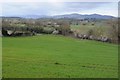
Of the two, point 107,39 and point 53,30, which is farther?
point 53,30

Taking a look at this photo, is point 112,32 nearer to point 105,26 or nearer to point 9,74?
point 105,26

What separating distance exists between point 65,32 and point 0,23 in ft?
77.3

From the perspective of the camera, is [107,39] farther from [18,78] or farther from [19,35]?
[18,78]

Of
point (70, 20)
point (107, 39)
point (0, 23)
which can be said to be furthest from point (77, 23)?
point (0, 23)

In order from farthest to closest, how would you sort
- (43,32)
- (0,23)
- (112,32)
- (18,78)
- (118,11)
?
(43,32), (112,32), (0,23), (118,11), (18,78)

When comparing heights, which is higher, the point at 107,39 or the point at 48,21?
the point at 48,21

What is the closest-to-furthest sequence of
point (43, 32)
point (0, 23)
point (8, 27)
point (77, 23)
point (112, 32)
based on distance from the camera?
point (0, 23), point (8, 27), point (112, 32), point (43, 32), point (77, 23)

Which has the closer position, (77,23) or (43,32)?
(43,32)

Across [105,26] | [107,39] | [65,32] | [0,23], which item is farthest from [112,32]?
[0,23]

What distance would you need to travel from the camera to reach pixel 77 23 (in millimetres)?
85062

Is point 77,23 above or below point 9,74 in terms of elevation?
above

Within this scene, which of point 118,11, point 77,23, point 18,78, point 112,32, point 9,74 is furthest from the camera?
point 77,23

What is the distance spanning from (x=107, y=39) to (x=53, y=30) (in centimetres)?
1728

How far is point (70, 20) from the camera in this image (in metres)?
88.2
